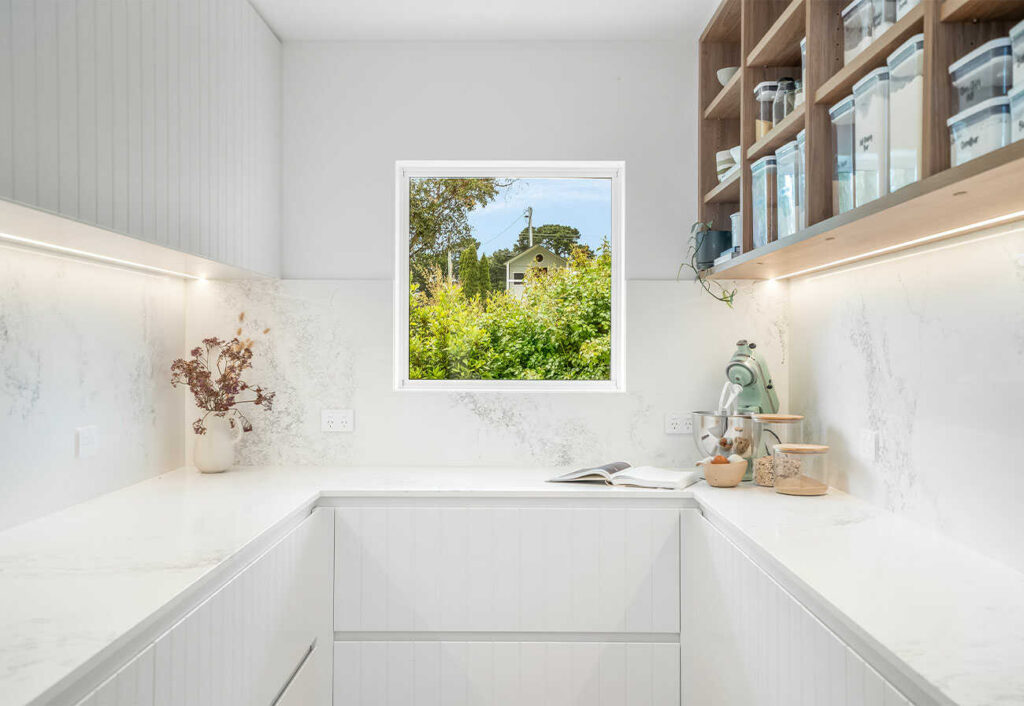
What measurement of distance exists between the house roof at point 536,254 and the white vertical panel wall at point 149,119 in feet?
3.20

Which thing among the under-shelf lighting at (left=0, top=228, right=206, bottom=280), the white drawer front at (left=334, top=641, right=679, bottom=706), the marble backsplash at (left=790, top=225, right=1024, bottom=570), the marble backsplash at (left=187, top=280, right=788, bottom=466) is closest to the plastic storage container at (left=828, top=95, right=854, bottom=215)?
the marble backsplash at (left=790, top=225, right=1024, bottom=570)

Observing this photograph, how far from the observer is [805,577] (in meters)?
1.36

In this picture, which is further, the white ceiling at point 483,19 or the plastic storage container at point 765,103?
the white ceiling at point 483,19

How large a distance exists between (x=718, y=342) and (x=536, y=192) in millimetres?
973

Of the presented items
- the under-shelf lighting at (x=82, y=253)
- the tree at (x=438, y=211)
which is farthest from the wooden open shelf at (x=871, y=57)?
the under-shelf lighting at (x=82, y=253)

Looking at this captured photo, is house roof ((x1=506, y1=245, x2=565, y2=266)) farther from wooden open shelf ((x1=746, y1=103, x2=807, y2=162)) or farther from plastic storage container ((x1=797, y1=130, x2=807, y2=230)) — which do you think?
plastic storage container ((x1=797, y1=130, x2=807, y2=230))

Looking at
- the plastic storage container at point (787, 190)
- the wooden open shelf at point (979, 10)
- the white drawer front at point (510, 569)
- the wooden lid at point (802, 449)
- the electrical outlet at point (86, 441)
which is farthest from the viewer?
the white drawer front at point (510, 569)

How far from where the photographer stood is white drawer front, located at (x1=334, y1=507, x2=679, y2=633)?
Result: 88.6 inches

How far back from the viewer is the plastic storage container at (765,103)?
2.08 metres

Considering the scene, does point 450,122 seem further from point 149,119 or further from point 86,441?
point 86,441

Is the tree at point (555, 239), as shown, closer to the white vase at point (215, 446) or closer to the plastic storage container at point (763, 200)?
the plastic storage container at point (763, 200)

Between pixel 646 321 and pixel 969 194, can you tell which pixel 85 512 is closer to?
pixel 646 321

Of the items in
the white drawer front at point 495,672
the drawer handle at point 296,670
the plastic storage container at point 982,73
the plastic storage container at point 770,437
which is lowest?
the white drawer front at point 495,672

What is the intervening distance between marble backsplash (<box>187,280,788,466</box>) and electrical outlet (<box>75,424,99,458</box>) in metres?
Answer: 0.69
